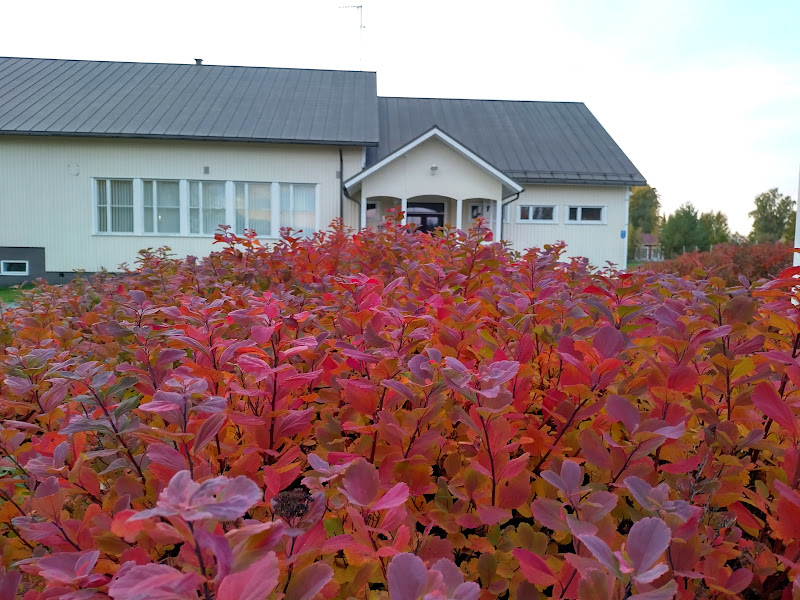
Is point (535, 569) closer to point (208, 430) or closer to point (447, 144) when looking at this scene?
point (208, 430)

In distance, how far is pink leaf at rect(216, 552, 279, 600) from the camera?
Answer: 518 millimetres

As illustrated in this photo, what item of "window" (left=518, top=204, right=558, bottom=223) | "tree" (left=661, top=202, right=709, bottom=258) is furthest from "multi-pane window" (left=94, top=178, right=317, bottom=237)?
"tree" (left=661, top=202, right=709, bottom=258)

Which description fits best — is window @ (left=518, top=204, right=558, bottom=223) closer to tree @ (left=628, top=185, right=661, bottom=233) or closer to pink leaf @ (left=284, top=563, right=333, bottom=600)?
pink leaf @ (left=284, top=563, right=333, bottom=600)

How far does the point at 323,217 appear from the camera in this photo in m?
16.8

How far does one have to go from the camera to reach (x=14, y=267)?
16.9 metres

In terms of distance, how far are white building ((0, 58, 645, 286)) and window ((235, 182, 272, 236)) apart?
31 mm

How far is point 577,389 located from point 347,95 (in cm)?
1954

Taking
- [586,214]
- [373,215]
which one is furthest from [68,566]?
[586,214]

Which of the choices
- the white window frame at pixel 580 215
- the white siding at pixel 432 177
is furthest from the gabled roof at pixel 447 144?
the white window frame at pixel 580 215

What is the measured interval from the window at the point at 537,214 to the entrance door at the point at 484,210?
1.36 m

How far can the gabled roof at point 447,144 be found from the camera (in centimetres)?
1562

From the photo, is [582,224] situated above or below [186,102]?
below

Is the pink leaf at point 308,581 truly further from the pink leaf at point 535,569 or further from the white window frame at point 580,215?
the white window frame at point 580,215

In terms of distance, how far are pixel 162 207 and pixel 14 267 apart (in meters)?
4.79
